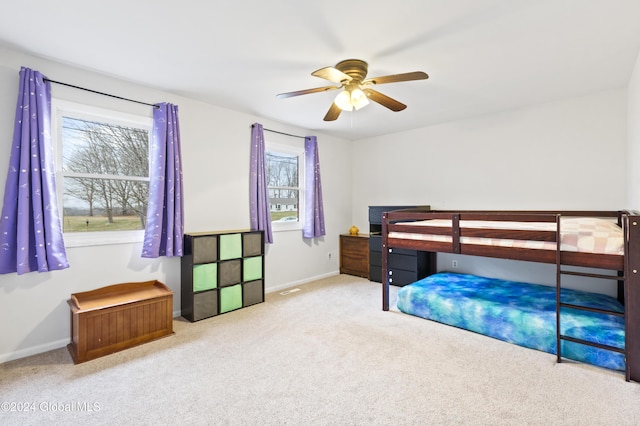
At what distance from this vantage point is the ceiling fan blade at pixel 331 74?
87.6 inches

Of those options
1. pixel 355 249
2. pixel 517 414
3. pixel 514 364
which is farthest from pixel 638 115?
pixel 355 249

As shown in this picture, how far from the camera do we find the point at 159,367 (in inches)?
92.5

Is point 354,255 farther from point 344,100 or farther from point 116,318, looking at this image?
point 116,318

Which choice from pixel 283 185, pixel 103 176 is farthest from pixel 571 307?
pixel 103 176

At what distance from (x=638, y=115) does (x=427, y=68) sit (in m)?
1.75

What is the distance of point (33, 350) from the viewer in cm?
258

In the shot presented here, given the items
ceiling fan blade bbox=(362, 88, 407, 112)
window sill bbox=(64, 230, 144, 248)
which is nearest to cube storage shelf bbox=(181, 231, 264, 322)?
window sill bbox=(64, 230, 144, 248)

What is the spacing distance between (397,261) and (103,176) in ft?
12.3

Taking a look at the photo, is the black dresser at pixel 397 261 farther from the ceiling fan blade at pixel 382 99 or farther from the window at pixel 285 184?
the ceiling fan blade at pixel 382 99

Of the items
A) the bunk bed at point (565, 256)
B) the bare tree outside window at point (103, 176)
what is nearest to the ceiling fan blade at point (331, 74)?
the bunk bed at point (565, 256)

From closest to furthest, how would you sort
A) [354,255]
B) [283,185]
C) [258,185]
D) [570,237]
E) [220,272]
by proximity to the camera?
[570,237], [220,272], [258,185], [283,185], [354,255]

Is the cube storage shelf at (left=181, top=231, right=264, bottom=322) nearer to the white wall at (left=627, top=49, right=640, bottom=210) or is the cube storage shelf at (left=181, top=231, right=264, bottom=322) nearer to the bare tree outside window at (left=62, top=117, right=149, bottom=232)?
the bare tree outside window at (left=62, top=117, right=149, bottom=232)

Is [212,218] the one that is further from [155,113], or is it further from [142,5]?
[142,5]

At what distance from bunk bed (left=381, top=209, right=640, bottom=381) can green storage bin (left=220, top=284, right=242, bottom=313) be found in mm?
1729
